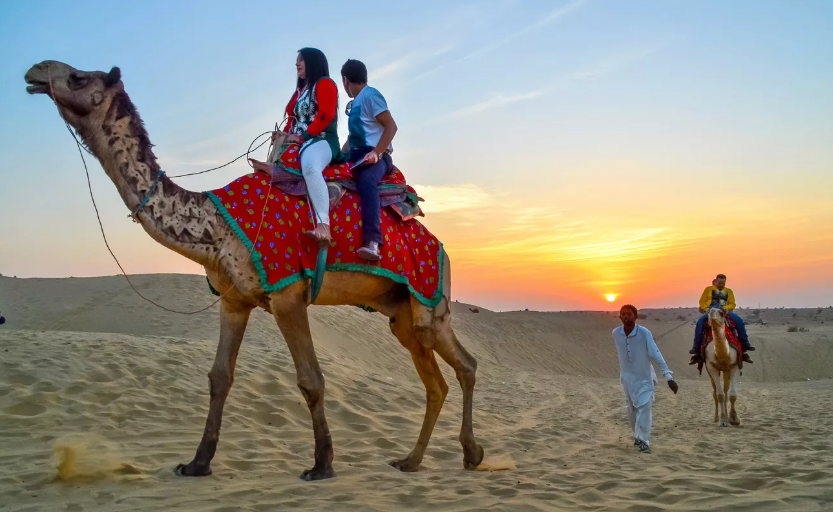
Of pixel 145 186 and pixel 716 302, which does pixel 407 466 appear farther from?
pixel 716 302

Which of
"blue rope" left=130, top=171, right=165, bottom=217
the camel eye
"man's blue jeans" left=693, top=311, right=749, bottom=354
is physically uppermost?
the camel eye

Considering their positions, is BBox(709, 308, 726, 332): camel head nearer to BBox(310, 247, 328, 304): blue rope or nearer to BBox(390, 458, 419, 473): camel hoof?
BBox(390, 458, 419, 473): camel hoof

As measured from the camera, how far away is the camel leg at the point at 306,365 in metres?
5.76

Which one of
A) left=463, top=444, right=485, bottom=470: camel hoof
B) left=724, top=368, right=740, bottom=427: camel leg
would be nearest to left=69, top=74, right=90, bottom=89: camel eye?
left=463, top=444, right=485, bottom=470: camel hoof

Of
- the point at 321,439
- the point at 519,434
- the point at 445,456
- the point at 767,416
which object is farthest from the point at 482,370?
the point at 321,439

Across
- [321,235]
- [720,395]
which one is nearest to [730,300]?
[720,395]

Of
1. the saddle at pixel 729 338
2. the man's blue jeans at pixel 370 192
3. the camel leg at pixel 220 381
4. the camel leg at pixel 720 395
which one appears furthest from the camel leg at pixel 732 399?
the camel leg at pixel 220 381

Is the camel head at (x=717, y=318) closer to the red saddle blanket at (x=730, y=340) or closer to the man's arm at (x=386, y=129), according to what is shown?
the red saddle blanket at (x=730, y=340)

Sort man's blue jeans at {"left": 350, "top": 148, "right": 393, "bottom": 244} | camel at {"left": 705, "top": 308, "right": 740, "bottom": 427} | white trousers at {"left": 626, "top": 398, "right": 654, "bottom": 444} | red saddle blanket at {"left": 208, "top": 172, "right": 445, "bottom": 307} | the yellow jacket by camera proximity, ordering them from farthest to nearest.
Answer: the yellow jacket
camel at {"left": 705, "top": 308, "right": 740, "bottom": 427}
white trousers at {"left": 626, "top": 398, "right": 654, "bottom": 444}
man's blue jeans at {"left": 350, "top": 148, "right": 393, "bottom": 244}
red saddle blanket at {"left": 208, "top": 172, "right": 445, "bottom": 307}

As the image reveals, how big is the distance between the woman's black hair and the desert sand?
3.45m

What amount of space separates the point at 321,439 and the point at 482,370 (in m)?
19.3

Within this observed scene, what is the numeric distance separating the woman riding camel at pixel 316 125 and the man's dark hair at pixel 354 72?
382 millimetres

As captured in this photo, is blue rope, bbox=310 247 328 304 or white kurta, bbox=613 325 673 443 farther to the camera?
white kurta, bbox=613 325 673 443

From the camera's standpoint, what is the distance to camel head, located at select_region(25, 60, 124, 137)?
203 inches
